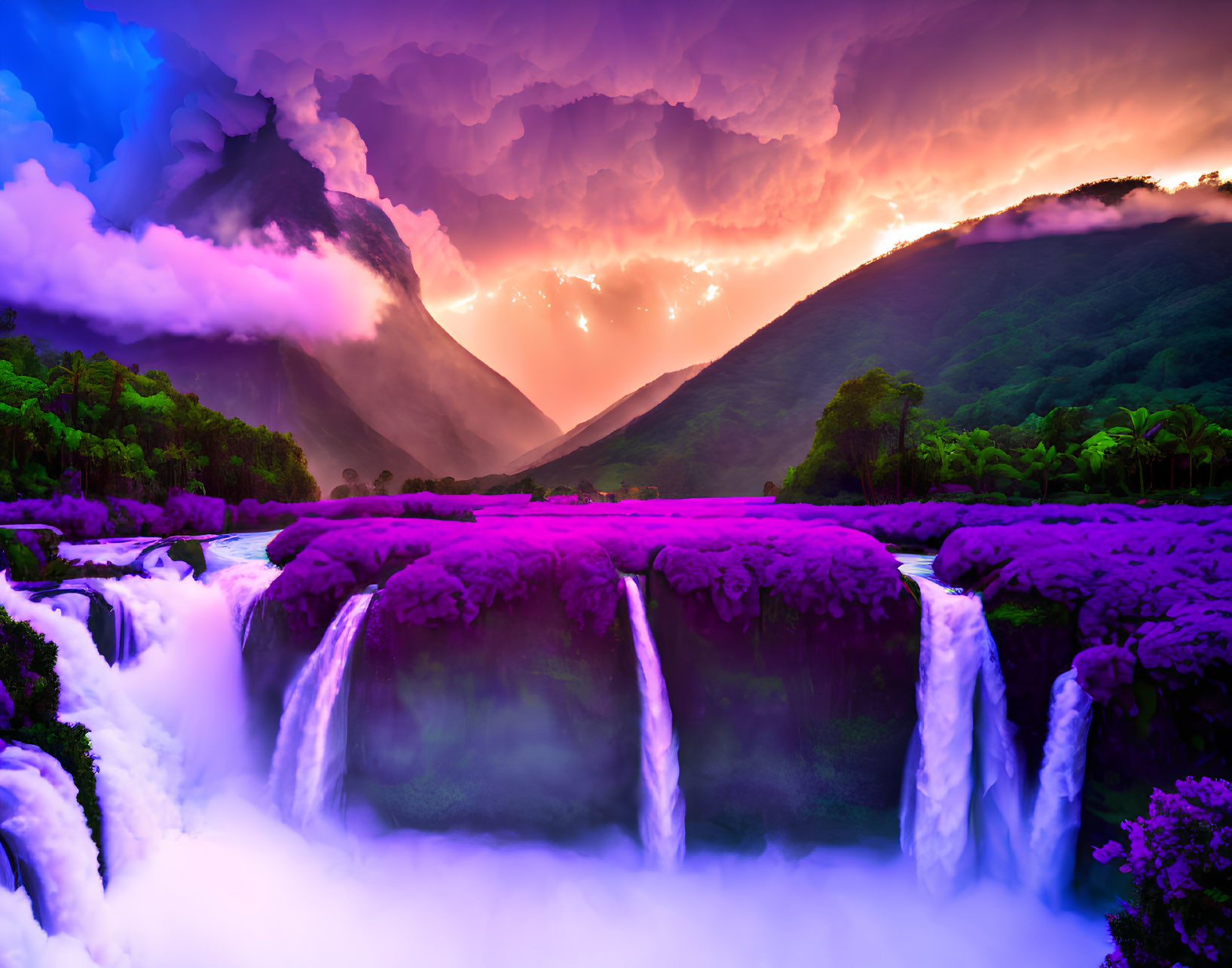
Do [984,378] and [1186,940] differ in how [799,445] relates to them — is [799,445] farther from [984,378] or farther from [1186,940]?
[1186,940]

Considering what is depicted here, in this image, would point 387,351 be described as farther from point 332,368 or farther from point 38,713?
point 38,713

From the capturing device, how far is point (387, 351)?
60.6m

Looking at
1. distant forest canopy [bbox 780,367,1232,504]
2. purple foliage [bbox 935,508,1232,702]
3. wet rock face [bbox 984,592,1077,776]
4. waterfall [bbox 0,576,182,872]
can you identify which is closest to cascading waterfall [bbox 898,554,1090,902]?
wet rock face [bbox 984,592,1077,776]

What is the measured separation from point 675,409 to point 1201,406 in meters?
48.9

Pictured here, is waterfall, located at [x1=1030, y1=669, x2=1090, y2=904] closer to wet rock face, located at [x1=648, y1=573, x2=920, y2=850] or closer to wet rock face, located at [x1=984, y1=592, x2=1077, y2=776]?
wet rock face, located at [x1=984, y1=592, x2=1077, y2=776]

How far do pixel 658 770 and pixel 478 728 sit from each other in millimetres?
2584

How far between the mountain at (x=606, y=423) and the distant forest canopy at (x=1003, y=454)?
53568 millimetres

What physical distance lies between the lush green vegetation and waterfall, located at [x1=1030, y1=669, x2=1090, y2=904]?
10.3m

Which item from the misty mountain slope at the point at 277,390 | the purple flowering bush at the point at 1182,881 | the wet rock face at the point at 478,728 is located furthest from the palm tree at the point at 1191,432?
the misty mountain slope at the point at 277,390

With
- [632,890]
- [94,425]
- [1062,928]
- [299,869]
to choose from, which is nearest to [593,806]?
[632,890]

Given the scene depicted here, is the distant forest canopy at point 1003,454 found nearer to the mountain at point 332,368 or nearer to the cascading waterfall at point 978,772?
the cascading waterfall at point 978,772

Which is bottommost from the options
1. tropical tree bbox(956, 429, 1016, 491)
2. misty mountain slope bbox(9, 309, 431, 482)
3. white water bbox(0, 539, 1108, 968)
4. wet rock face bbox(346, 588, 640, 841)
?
white water bbox(0, 539, 1108, 968)

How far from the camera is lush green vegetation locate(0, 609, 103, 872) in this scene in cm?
501

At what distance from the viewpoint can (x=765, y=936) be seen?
595cm
